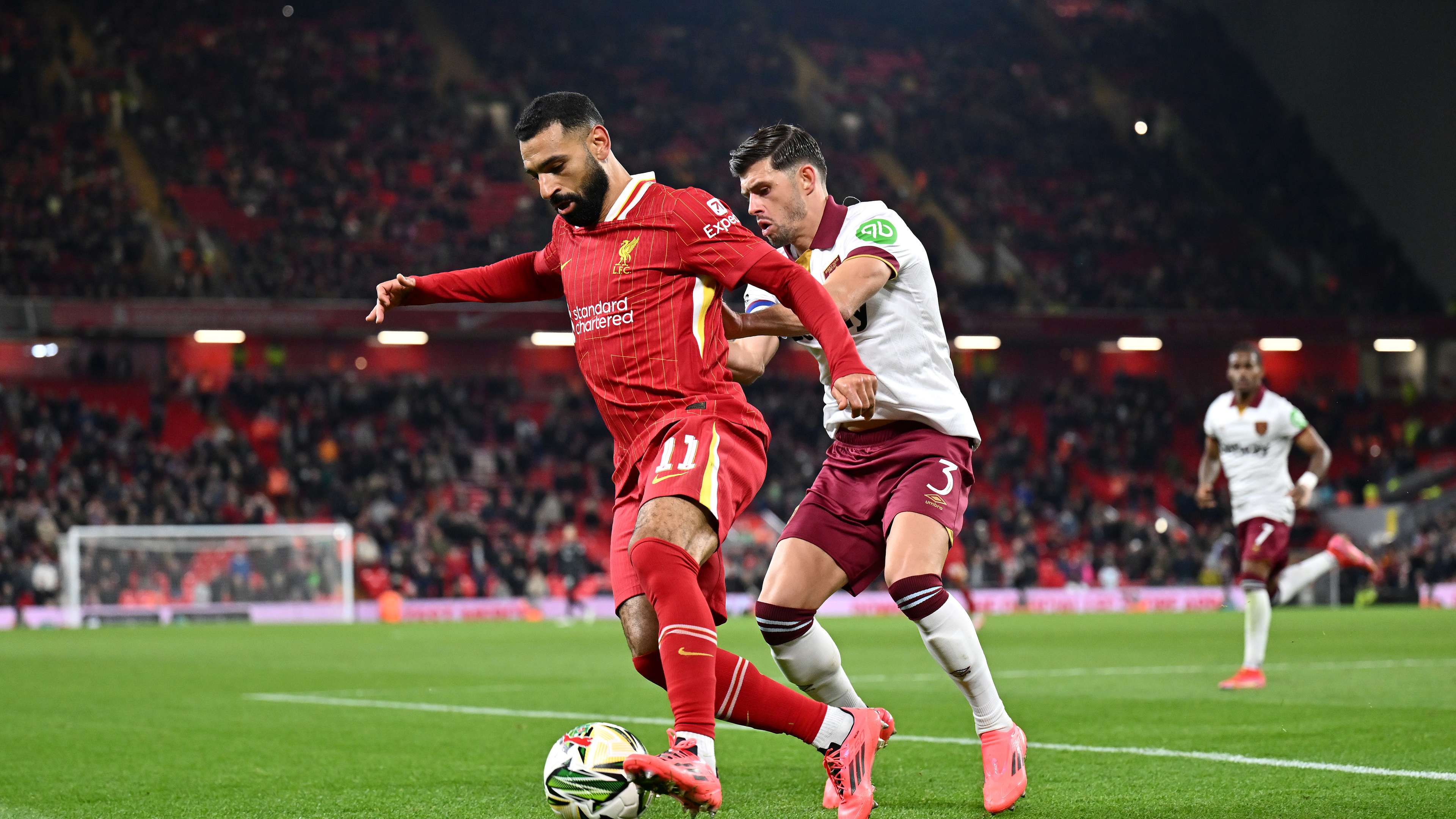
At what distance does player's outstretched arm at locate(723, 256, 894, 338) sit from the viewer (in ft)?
16.7

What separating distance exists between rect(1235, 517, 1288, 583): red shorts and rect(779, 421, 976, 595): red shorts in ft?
18.6

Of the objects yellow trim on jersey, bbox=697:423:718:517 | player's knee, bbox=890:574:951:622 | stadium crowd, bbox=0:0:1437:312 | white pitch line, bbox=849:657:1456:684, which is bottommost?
white pitch line, bbox=849:657:1456:684

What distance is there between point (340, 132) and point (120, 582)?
47.5ft

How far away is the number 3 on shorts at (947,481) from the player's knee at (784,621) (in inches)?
23.1

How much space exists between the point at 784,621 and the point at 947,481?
0.74 metres

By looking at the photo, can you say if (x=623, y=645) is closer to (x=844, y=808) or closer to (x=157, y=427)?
(x=844, y=808)

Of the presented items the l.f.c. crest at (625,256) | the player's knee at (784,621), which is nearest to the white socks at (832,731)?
the player's knee at (784,621)

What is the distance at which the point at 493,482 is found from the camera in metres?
32.8

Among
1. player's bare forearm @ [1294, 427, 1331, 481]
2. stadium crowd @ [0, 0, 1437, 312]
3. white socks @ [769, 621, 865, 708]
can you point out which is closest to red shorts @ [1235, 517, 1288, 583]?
player's bare forearm @ [1294, 427, 1331, 481]

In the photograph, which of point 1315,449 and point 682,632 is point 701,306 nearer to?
point 682,632

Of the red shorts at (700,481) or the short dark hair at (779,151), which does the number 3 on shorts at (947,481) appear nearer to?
the red shorts at (700,481)

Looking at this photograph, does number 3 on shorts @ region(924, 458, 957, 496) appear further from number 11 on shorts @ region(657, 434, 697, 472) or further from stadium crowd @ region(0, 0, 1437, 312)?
stadium crowd @ region(0, 0, 1437, 312)

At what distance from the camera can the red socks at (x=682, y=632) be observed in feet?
14.6

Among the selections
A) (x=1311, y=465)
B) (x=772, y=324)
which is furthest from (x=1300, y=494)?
(x=772, y=324)
